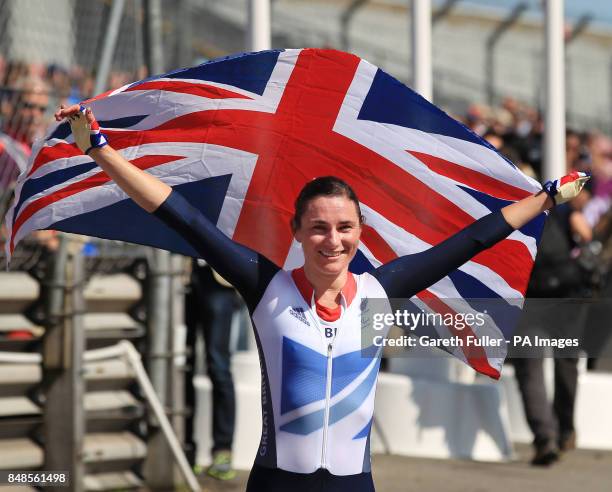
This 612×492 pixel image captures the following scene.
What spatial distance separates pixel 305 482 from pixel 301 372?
0.35 m

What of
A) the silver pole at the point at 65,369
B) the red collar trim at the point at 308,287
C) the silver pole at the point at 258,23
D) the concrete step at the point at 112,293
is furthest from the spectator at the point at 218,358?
the red collar trim at the point at 308,287

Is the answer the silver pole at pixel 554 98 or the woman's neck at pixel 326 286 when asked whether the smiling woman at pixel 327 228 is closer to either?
the woman's neck at pixel 326 286

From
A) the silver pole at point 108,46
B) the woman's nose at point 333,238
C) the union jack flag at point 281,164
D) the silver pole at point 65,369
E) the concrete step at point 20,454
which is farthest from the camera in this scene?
the silver pole at point 108,46

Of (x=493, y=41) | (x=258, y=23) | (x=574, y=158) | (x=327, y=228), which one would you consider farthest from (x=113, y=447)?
(x=493, y=41)

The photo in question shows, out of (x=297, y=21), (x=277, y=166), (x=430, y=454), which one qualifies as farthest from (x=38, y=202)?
(x=297, y=21)

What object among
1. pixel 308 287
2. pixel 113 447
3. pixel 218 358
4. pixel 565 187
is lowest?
pixel 113 447

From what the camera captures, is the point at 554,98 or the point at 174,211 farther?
the point at 554,98

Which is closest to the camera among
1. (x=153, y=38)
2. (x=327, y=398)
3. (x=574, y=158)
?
(x=327, y=398)

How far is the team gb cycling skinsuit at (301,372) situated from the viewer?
171 inches

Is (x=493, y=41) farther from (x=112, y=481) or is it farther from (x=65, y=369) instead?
(x=65, y=369)

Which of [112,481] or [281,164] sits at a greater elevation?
[281,164]

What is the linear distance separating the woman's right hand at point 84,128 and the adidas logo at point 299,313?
811mm

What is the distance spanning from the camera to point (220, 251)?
4.43m

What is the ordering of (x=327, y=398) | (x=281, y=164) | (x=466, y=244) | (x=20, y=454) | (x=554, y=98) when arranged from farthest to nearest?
(x=554, y=98) < (x=20, y=454) < (x=281, y=164) < (x=466, y=244) < (x=327, y=398)
